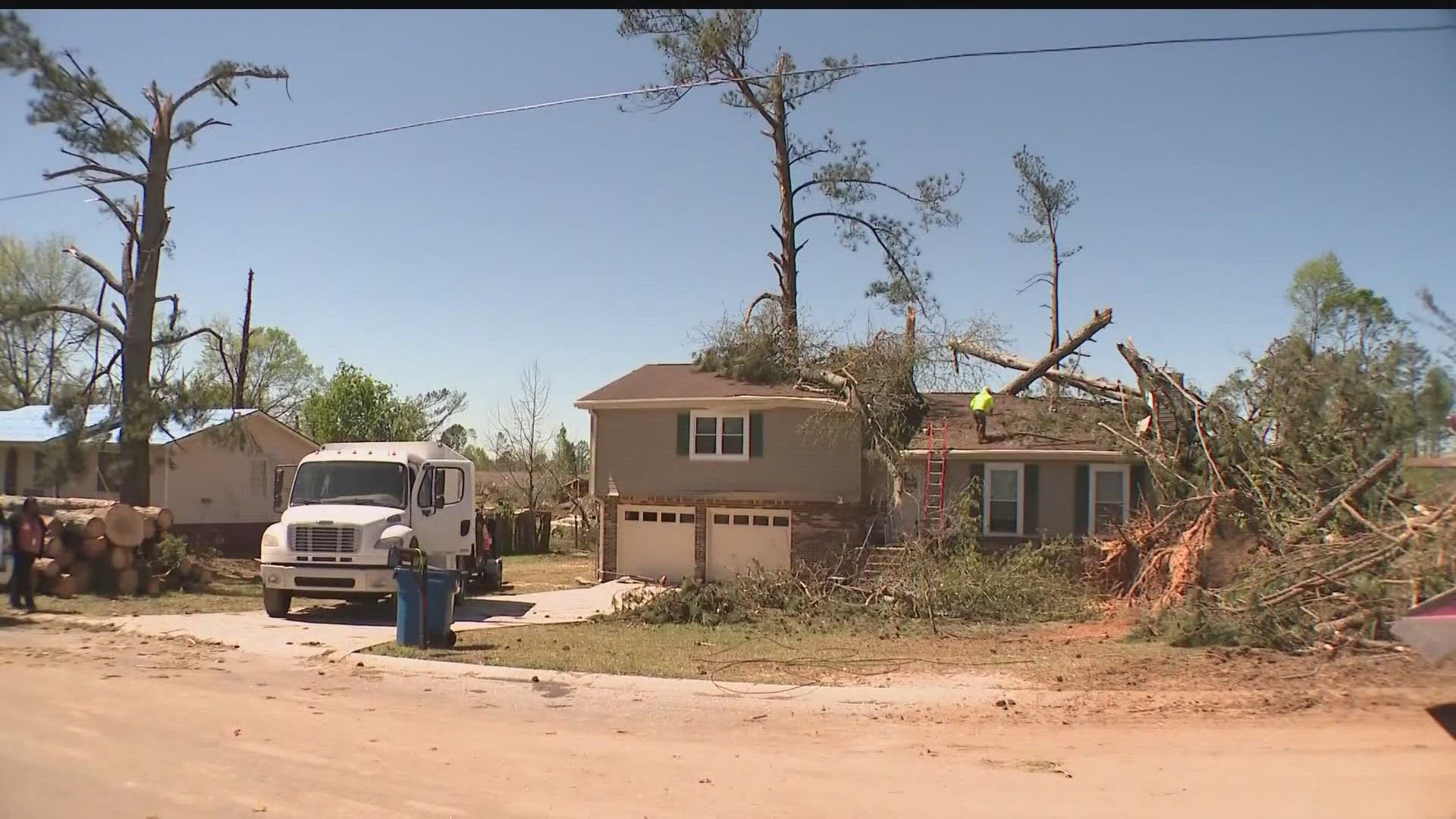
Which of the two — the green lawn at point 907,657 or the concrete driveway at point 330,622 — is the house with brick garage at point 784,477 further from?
the green lawn at point 907,657

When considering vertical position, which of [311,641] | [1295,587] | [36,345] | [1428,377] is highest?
[36,345]

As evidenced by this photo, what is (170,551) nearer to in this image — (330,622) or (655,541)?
(330,622)

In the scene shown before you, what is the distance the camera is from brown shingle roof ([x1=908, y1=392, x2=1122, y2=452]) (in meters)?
22.1

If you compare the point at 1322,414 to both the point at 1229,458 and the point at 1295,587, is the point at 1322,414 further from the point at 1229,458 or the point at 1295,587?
the point at 1295,587

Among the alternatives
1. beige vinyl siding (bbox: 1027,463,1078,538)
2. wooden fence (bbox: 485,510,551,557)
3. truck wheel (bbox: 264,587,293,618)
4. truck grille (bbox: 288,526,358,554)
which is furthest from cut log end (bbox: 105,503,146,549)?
beige vinyl siding (bbox: 1027,463,1078,538)

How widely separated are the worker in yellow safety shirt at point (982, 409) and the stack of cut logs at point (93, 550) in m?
16.8

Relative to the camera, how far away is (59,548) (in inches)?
736

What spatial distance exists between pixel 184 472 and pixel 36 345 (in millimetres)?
21693

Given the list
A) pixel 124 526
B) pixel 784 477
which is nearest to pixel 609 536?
pixel 784 477

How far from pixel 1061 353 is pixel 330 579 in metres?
16.7

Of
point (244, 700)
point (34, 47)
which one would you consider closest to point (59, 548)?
point (34, 47)

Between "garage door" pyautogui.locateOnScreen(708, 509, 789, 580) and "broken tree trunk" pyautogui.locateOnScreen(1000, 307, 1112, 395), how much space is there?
700 centimetres

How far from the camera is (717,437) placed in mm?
24531

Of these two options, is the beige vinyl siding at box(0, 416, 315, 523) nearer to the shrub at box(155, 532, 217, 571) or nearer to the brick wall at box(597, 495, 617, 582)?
the shrub at box(155, 532, 217, 571)
